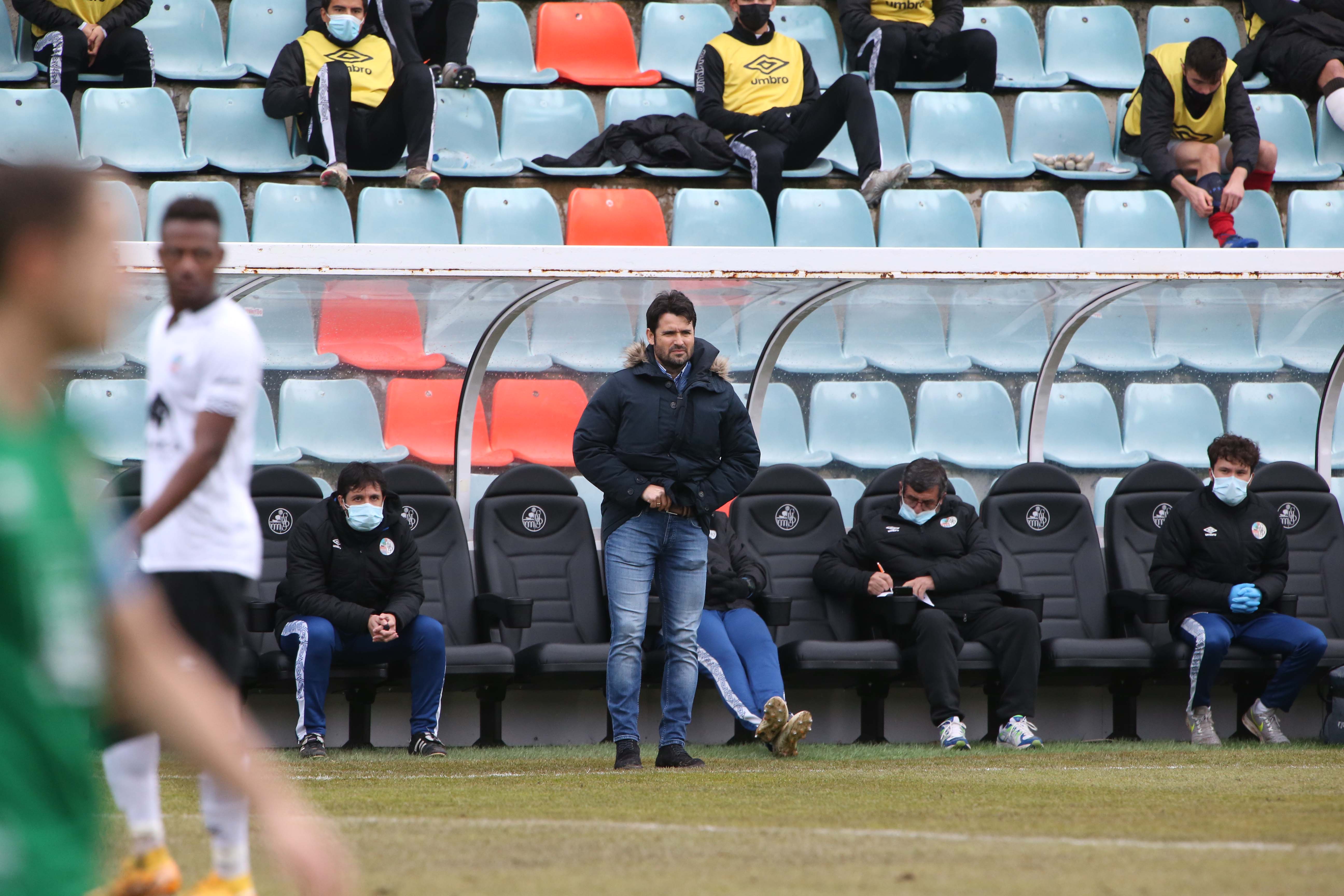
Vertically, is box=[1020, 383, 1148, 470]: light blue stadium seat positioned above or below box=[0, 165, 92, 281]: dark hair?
below

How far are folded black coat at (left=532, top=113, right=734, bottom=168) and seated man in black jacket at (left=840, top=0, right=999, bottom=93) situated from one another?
1.70m

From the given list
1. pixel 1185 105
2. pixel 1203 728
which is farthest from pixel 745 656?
pixel 1185 105

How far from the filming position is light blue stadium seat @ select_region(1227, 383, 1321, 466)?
32.1ft

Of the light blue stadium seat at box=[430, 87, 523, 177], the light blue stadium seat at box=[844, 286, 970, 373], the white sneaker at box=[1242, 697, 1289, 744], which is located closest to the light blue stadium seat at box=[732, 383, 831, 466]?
the light blue stadium seat at box=[844, 286, 970, 373]

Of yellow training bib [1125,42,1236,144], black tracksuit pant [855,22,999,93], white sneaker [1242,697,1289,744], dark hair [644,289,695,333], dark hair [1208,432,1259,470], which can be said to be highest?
black tracksuit pant [855,22,999,93]

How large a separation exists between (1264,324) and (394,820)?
660 cm

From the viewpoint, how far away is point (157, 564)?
3818mm

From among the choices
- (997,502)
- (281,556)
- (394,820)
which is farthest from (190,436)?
(997,502)

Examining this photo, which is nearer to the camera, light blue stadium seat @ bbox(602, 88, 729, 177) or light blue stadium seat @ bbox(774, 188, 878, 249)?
light blue stadium seat @ bbox(774, 188, 878, 249)

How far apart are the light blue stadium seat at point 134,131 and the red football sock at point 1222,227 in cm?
707

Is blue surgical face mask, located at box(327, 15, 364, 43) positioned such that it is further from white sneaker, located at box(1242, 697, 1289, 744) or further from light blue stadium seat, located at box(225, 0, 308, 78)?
white sneaker, located at box(1242, 697, 1289, 744)

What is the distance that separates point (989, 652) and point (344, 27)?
6176 mm

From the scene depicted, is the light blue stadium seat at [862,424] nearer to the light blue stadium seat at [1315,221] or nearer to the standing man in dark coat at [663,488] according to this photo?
the standing man in dark coat at [663,488]

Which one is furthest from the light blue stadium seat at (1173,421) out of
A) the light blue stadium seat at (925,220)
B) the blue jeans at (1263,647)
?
the light blue stadium seat at (925,220)
